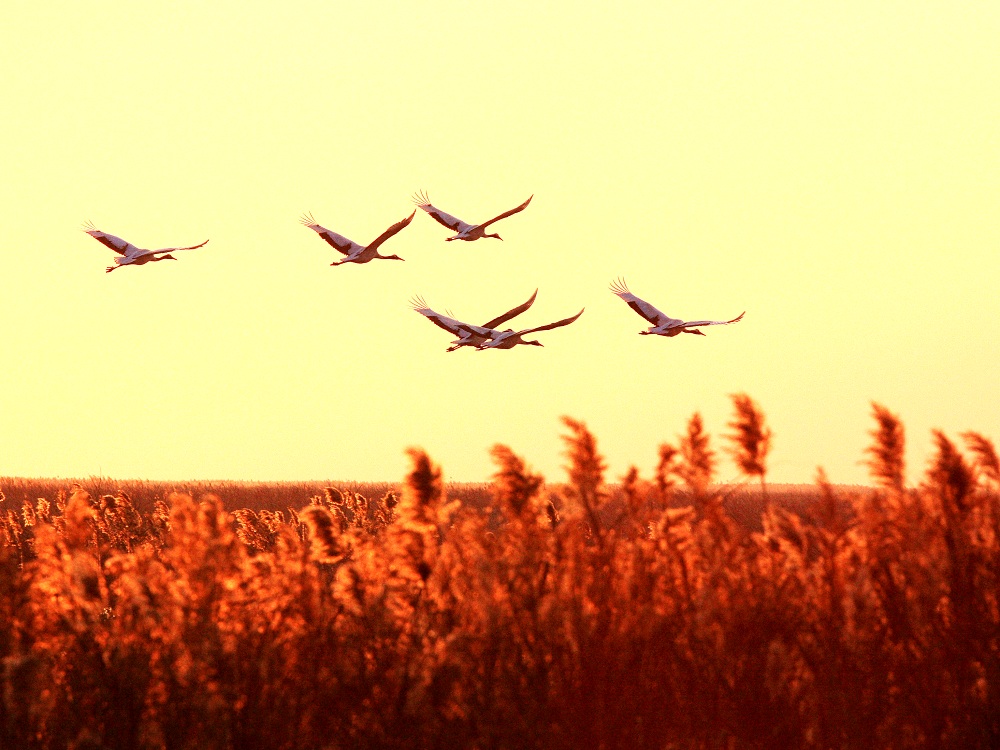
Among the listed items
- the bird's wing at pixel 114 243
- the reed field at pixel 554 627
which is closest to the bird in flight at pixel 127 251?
the bird's wing at pixel 114 243

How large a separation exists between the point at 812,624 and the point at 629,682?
4.38ft

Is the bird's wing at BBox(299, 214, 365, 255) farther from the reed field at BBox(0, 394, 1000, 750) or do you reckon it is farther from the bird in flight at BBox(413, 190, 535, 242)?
the reed field at BBox(0, 394, 1000, 750)

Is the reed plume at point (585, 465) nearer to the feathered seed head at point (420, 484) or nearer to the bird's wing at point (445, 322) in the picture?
the feathered seed head at point (420, 484)

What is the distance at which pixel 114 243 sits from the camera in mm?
24438

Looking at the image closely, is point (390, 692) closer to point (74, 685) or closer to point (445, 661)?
point (445, 661)

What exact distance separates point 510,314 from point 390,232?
8.90ft

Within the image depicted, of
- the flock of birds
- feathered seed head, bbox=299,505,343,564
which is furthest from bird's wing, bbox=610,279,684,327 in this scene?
feathered seed head, bbox=299,505,343,564

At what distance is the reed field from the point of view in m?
8.57

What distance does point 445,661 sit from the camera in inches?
342

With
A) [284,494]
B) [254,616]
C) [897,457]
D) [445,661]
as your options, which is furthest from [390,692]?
[284,494]

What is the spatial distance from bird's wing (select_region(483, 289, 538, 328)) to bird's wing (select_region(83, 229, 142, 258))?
8208 millimetres

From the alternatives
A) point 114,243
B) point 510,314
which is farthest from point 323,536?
point 114,243

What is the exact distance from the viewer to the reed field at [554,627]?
28.1 feet

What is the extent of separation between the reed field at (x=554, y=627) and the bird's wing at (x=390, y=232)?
32.7 ft
